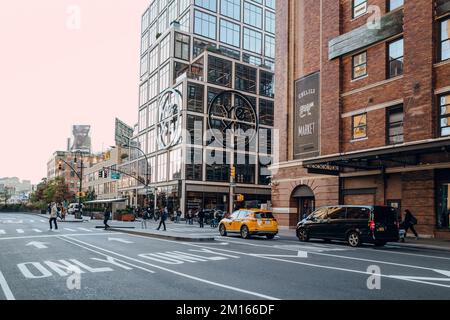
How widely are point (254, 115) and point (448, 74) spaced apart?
41.9m

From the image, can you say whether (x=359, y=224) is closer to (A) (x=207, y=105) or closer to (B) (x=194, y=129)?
(B) (x=194, y=129)

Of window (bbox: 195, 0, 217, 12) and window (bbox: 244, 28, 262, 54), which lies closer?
window (bbox: 195, 0, 217, 12)

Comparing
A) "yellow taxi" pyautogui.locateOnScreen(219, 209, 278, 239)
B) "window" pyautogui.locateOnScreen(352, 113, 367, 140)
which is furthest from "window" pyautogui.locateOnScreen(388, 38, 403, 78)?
"yellow taxi" pyautogui.locateOnScreen(219, 209, 278, 239)

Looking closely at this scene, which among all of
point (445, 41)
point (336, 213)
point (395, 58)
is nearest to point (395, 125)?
point (395, 58)

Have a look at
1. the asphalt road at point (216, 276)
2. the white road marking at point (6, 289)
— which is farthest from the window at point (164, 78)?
the white road marking at point (6, 289)

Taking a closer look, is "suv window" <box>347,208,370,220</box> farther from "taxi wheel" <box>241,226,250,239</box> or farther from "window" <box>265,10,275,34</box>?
"window" <box>265,10,275,34</box>

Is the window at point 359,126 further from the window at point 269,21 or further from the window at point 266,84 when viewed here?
the window at point 269,21

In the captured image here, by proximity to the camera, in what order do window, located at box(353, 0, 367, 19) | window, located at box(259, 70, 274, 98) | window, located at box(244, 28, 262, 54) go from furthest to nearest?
window, located at box(244, 28, 262, 54) → window, located at box(259, 70, 274, 98) → window, located at box(353, 0, 367, 19)

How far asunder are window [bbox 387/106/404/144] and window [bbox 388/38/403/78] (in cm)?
208

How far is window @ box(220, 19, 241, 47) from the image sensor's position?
216ft

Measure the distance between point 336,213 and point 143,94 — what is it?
59.0 m

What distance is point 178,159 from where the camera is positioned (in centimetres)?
5634

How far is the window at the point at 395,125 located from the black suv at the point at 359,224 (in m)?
7.30

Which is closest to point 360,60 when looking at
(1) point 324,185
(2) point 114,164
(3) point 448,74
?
(3) point 448,74
